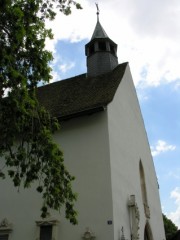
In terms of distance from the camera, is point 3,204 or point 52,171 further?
point 3,204

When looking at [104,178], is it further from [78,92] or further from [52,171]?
[78,92]

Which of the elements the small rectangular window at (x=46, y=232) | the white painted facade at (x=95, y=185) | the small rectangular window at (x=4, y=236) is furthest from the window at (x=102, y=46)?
the small rectangular window at (x=4, y=236)

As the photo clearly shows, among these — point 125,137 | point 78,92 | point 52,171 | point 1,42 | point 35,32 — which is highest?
point 78,92

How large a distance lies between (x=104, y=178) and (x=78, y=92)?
5581 mm

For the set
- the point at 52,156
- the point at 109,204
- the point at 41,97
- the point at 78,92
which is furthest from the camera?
the point at 41,97

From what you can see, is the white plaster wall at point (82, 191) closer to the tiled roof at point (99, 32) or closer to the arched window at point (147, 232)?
the arched window at point (147, 232)

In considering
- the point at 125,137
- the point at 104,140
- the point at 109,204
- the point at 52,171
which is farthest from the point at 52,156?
the point at 125,137

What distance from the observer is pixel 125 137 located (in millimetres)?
15094

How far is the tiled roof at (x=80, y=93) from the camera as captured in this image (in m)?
13.6

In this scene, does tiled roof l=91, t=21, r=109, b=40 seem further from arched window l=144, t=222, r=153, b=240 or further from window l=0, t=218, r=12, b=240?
window l=0, t=218, r=12, b=240

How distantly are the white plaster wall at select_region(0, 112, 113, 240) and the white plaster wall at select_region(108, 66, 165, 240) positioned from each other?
13.0 inches

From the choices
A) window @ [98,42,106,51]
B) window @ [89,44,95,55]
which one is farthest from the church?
window @ [89,44,95,55]

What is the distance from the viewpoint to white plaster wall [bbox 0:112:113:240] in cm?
1139

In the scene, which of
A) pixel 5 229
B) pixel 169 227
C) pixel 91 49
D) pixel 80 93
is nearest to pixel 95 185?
pixel 5 229
